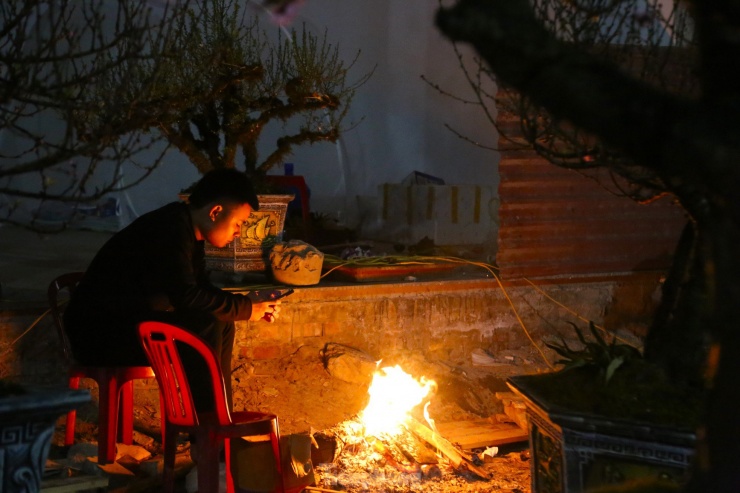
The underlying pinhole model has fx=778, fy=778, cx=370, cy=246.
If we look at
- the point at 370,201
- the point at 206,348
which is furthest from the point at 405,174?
the point at 206,348

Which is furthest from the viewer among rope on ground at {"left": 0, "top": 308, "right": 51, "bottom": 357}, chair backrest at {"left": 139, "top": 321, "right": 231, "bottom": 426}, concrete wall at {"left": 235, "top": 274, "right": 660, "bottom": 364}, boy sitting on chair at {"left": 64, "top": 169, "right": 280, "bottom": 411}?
concrete wall at {"left": 235, "top": 274, "right": 660, "bottom": 364}

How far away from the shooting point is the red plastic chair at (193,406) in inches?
145

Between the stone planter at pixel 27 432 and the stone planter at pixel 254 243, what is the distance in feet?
12.4

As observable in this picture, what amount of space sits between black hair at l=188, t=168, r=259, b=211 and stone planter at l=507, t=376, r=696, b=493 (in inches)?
76.9

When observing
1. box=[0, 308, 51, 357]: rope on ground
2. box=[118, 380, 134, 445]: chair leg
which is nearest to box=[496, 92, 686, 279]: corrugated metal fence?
box=[118, 380, 134, 445]: chair leg

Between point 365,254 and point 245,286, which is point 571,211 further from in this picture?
point 245,286

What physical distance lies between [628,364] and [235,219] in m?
2.25

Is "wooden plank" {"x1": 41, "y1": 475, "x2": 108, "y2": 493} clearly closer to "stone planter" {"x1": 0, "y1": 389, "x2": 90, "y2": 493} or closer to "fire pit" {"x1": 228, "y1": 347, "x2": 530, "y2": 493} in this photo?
"stone planter" {"x1": 0, "y1": 389, "x2": 90, "y2": 493}

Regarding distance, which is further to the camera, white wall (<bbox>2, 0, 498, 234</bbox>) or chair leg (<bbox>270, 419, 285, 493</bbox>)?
white wall (<bbox>2, 0, 498, 234</bbox>)

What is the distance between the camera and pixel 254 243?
669 cm

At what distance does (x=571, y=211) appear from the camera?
24.3 ft

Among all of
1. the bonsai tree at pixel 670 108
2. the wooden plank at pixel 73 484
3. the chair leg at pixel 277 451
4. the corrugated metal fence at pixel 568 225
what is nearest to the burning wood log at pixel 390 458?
the chair leg at pixel 277 451

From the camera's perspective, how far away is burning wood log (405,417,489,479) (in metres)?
4.76

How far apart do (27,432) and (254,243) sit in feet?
13.0
